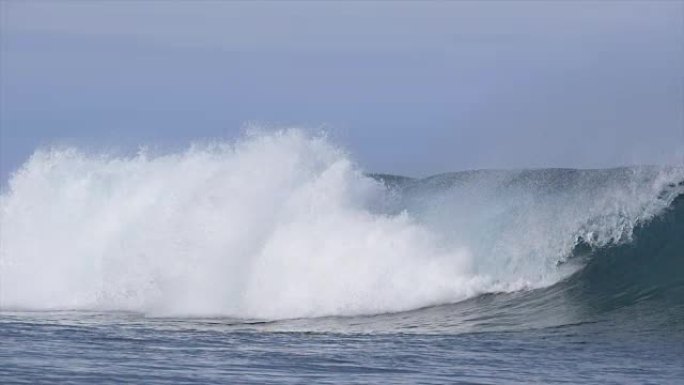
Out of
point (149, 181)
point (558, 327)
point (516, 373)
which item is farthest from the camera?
point (149, 181)

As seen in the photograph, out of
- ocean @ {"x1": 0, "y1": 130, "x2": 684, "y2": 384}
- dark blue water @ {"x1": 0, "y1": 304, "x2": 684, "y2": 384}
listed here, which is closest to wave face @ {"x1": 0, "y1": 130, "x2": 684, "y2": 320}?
ocean @ {"x1": 0, "y1": 130, "x2": 684, "y2": 384}

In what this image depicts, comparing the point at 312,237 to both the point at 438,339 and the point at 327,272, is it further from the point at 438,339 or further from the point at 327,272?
the point at 438,339

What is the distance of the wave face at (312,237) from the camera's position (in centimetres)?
2125

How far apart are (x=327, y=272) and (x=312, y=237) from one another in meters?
1.18

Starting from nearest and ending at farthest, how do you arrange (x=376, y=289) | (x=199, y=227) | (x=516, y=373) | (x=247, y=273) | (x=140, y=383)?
(x=140, y=383)
(x=516, y=373)
(x=376, y=289)
(x=247, y=273)
(x=199, y=227)

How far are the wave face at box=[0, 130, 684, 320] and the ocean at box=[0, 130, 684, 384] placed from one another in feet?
0.14

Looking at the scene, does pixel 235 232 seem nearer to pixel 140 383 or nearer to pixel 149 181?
pixel 149 181

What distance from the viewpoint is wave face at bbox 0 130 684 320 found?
21.2 metres

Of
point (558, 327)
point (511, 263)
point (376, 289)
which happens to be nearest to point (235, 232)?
point (376, 289)

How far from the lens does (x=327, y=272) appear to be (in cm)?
2181

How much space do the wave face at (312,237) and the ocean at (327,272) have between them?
0.14ft

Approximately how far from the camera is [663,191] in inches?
894

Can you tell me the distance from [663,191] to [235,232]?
8023 mm

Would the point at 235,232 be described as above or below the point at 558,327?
above
